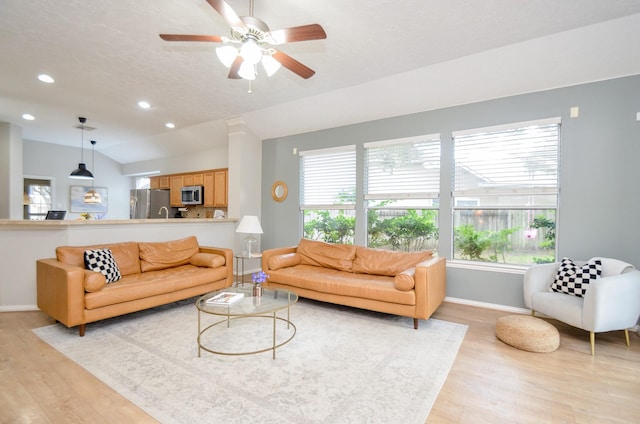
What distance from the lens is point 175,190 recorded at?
766 cm

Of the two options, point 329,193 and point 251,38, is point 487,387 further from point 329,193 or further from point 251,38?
point 329,193

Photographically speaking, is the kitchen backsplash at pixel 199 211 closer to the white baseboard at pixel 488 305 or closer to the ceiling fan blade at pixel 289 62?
the ceiling fan blade at pixel 289 62

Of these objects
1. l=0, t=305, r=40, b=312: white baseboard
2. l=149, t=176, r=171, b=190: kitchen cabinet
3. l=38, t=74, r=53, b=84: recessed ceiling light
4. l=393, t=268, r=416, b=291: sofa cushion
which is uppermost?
l=38, t=74, r=53, b=84: recessed ceiling light

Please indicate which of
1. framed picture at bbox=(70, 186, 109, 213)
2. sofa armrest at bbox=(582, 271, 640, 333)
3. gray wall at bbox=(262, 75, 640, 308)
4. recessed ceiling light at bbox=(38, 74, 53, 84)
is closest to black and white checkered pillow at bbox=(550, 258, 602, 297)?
sofa armrest at bbox=(582, 271, 640, 333)

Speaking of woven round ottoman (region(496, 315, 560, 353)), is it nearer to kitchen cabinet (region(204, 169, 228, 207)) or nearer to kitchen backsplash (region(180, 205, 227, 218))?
kitchen cabinet (region(204, 169, 228, 207))

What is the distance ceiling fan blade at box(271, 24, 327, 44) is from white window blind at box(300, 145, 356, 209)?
9.99ft

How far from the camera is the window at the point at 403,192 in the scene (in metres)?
4.47

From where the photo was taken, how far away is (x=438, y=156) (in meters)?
4.39

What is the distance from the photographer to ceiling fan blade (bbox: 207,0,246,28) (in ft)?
6.22

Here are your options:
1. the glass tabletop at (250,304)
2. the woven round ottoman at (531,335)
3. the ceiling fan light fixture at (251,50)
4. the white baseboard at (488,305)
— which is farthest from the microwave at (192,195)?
the woven round ottoman at (531,335)

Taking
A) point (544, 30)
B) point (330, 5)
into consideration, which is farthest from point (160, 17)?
point (544, 30)

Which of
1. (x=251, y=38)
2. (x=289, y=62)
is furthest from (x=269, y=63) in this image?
(x=251, y=38)

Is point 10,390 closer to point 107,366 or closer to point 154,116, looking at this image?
point 107,366

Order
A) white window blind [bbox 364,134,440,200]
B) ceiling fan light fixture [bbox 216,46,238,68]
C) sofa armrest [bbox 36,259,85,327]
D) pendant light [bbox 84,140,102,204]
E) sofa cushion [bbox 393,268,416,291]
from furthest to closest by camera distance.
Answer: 1. pendant light [bbox 84,140,102,204]
2. white window blind [bbox 364,134,440,200]
3. sofa cushion [bbox 393,268,416,291]
4. sofa armrest [bbox 36,259,85,327]
5. ceiling fan light fixture [bbox 216,46,238,68]
